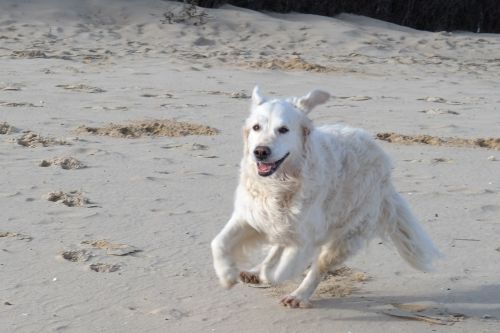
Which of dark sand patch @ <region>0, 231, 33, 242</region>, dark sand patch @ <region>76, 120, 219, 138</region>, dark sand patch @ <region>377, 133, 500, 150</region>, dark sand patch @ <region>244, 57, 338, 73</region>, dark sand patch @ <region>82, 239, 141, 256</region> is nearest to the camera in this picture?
dark sand patch @ <region>82, 239, 141, 256</region>

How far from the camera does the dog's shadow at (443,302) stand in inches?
215

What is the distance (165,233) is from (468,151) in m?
4.26

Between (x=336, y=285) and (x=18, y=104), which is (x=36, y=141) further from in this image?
(x=336, y=285)

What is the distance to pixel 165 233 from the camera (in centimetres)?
660

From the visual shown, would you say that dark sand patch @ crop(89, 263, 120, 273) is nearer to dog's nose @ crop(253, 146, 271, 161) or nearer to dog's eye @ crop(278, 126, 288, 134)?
dog's nose @ crop(253, 146, 271, 161)

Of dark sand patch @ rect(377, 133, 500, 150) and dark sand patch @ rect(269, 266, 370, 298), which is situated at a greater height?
dark sand patch @ rect(377, 133, 500, 150)

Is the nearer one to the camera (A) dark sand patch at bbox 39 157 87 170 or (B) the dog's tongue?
(B) the dog's tongue

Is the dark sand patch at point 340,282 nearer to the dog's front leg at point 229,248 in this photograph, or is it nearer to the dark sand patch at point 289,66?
the dog's front leg at point 229,248

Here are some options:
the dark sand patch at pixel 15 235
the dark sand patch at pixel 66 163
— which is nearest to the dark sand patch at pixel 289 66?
the dark sand patch at pixel 66 163

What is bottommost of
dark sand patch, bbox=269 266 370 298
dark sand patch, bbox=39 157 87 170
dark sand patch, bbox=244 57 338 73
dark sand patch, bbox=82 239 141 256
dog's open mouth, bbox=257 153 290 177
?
dark sand patch, bbox=269 266 370 298

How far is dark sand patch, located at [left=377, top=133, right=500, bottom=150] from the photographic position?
10.0m

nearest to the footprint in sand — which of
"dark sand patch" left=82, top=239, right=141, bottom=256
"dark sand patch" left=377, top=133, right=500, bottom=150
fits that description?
"dark sand patch" left=377, top=133, right=500, bottom=150

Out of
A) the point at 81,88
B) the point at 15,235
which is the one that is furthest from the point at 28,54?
the point at 15,235

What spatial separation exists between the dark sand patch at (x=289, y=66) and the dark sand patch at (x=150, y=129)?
17.7 feet
